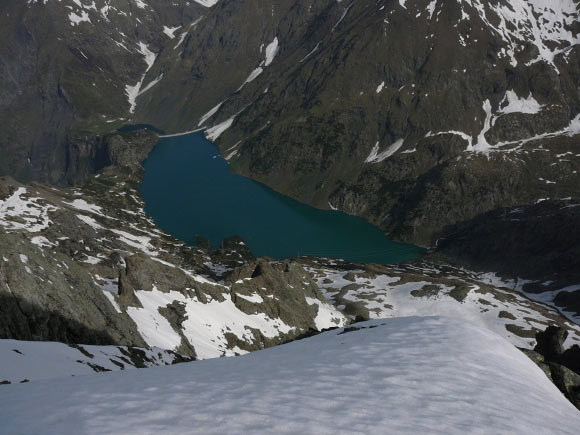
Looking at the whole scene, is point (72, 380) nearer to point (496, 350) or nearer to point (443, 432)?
point (443, 432)

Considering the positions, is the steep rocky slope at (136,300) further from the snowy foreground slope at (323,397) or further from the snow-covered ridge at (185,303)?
the snowy foreground slope at (323,397)

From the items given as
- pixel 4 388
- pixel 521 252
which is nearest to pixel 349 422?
pixel 4 388

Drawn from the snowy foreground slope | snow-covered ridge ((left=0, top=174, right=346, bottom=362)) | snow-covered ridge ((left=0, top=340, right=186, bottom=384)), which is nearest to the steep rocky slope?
snow-covered ridge ((left=0, top=174, right=346, bottom=362))

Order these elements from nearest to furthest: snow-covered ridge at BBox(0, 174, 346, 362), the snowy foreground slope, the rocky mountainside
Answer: the snowy foreground slope
the rocky mountainside
snow-covered ridge at BBox(0, 174, 346, 362)

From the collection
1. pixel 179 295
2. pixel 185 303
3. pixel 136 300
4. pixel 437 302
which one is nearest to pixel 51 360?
pixel 136 300

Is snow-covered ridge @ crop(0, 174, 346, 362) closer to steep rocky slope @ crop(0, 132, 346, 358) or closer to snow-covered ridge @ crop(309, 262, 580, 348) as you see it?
steep rocky slope @ crop(0, 132, 346, 358)

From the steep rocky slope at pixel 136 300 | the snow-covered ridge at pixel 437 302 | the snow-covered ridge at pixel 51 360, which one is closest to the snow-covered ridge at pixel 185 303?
the steep rocky slope at pixel 136 300

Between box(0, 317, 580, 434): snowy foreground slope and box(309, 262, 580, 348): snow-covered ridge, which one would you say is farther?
box(309, 262, 580, 348): snow-covered ridge

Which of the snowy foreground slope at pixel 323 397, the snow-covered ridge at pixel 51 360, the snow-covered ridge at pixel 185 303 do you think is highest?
the snowy foreground slope at pixel 323 397
